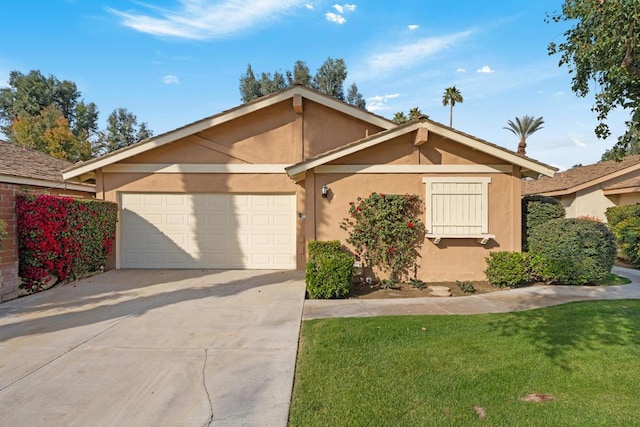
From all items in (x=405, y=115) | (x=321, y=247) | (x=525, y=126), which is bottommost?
(x=321, y=247)

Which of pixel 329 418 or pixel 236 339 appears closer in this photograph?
pixel 329 418

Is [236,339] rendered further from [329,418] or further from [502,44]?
[502,44]

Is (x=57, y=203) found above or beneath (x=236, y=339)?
above

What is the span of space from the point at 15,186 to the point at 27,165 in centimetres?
632

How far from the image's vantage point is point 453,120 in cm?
3525

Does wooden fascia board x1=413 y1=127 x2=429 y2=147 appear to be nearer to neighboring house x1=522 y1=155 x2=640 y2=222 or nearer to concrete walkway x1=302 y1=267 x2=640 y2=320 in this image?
concrete walkway x1=302 y1=267 x2=640 y2=320

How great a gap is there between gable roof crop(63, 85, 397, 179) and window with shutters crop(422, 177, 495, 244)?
2.71 metres

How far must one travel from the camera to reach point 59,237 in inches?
293

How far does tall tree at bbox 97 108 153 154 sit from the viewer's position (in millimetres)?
34781

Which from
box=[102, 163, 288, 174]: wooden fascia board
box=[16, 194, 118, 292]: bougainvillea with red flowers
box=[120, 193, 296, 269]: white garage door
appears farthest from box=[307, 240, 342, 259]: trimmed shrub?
box=[16, 194, 118, 292]: bougainvillea with red flowers

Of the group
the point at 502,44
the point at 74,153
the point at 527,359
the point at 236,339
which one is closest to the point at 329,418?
the point at 236,339

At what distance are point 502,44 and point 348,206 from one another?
7.31 metres

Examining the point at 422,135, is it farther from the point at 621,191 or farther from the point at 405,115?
the point at 405,115

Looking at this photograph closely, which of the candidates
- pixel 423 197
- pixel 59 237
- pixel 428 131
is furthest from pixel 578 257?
pixel 59 237
